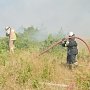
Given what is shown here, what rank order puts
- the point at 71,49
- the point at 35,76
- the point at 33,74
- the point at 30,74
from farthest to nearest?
the point at 71,49 < the point at 33,74 < the point at 35,76 < the point at 30,74

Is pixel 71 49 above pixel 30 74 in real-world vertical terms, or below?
above

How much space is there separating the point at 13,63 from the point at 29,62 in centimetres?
46

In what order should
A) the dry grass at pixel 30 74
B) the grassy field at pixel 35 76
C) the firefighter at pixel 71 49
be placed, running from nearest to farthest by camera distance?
1. the grassy field at pixel 35 76
2. the dry grass at pixel 30 74
3. the firefighter at pixel 71 49

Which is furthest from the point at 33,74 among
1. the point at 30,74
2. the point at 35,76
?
the point at 30,74

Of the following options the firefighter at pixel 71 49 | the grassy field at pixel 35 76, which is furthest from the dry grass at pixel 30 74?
the firefighter at pixel 71 49

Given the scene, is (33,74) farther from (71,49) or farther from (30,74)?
(71,49)

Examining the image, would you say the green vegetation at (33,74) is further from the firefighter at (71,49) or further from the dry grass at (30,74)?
the firefighter at (71,49)

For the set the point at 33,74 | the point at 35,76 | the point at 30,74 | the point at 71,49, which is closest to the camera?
the point at 30,74

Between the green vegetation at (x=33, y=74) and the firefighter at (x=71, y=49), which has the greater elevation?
the firefighter at (x=71, y=49)

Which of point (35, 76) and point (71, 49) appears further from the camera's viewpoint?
point (71, 49)

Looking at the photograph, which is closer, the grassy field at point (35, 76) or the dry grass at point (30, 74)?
the grassy field at point (35, 76)

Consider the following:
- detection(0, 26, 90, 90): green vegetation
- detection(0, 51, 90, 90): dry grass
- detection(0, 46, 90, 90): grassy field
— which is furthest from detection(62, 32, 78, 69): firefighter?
detection(0, 51, 90, 90): dry grass

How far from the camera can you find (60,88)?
33.6ft

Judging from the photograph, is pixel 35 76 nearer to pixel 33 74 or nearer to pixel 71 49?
pixel 33 74
